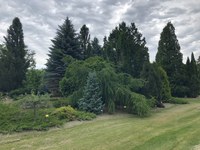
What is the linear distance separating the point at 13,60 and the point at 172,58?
15.0 meters

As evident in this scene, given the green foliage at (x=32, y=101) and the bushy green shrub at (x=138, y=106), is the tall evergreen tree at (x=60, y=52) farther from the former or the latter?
the green foliage at (x=32, y=101)

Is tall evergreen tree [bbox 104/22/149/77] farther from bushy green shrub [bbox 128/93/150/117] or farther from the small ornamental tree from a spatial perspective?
bushy green shrub [bbox 128/93/150/117]

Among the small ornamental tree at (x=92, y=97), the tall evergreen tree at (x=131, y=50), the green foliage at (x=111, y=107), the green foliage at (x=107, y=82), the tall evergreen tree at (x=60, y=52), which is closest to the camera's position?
the small ornamental tree at (x=92, y=97)

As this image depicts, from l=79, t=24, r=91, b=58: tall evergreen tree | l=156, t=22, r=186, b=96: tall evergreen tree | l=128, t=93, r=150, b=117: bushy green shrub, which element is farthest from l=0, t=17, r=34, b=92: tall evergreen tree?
l=156, t=22, r=186, b=96: tall evergreen tree

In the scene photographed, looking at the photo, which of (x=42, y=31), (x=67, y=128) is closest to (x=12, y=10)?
(x=42, y=31)

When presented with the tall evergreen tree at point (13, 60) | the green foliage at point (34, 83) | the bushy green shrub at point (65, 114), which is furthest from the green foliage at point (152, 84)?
the tall evergreen tree at point (13, 60)

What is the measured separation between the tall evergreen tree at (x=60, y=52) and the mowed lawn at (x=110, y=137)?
9.69 metres

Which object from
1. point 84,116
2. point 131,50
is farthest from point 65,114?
point 131,50

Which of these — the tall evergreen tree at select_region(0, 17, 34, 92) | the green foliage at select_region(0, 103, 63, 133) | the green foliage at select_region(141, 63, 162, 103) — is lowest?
the green foliage at select_region(0, 103, 63, 133)

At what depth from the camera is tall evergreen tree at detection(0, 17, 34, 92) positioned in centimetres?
1984

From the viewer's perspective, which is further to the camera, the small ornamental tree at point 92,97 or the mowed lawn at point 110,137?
the small ornamental tree at point 92,97

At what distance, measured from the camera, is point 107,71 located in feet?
37.2

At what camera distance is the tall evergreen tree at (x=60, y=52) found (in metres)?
17.5

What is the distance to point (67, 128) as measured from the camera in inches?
305
